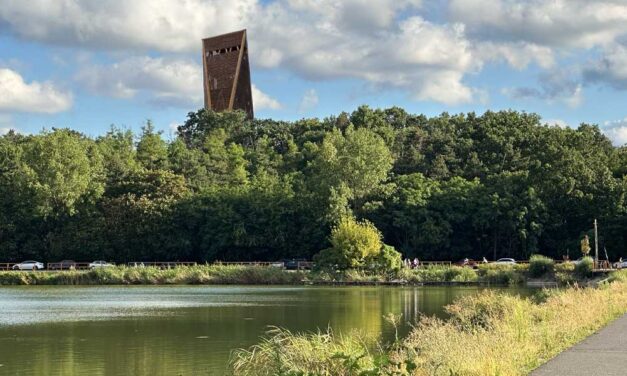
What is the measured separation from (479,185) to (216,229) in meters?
25.3

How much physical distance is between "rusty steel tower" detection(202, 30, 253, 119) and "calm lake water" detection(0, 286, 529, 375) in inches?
3037

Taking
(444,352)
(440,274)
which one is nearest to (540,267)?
(440,274)

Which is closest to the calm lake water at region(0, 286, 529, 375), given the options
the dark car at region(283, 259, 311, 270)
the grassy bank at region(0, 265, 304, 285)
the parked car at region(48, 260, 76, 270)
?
the grassy bank at region(0, 265, 304, 285)

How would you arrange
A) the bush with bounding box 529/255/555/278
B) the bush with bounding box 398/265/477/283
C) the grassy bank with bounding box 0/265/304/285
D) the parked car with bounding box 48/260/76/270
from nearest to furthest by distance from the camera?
the bush with bounding box 529/255/555/278 → the bush with bounding box 398/265/477/283 → the grassy bank with bounding box 0/265/304/285 → the parked car with bounding box 48/260/76/270

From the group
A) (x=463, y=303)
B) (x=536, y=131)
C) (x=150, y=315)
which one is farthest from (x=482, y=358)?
(x=536, y=131)

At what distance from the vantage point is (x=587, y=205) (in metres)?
75.8

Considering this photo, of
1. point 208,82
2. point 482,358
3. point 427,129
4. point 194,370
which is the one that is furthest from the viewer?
point 208,82

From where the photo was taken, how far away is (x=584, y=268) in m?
59.8

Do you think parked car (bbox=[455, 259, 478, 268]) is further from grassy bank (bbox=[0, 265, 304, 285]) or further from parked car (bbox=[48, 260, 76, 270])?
parked car (bbox=[48, 260, 76, 270])

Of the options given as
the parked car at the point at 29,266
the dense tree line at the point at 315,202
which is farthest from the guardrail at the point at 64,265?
the dense tree line at the point at 315,202

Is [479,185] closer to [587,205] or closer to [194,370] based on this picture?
[587,205]

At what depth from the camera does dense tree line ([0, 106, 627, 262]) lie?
3009 inches

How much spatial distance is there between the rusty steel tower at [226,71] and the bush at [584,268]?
7836 cm

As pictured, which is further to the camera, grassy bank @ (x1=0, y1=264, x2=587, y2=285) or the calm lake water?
grassy bank @ (x1=0, y1=264, x2=587, y2=285)
